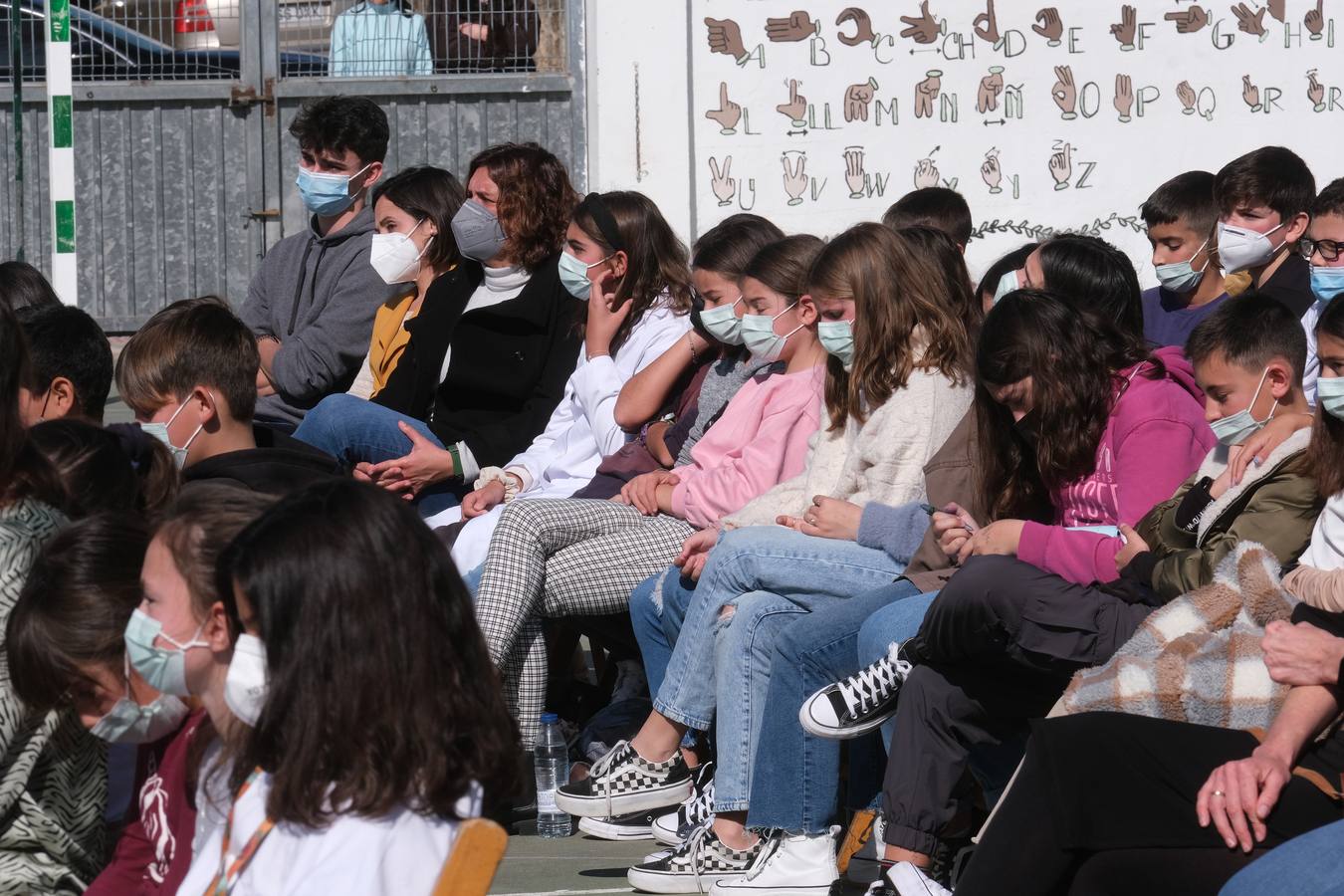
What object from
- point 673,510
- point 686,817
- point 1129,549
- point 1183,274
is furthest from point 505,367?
point 1129,549

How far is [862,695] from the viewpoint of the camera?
158 inches

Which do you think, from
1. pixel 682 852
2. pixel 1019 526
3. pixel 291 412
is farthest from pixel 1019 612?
pixel 291 412

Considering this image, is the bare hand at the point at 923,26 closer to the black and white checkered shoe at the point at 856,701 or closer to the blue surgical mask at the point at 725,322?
the blue surgical mask at the point at 725,322

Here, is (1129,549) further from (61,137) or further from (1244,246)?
(61,137)

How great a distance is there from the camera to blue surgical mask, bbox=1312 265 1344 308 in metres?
4.57

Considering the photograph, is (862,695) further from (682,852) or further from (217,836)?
(217,836)

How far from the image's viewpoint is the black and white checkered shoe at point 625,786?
15.4 feet

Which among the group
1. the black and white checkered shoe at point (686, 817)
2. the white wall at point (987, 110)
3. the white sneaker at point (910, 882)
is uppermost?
the white wall at point (987, 110)

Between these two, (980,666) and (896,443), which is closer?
(980,666)

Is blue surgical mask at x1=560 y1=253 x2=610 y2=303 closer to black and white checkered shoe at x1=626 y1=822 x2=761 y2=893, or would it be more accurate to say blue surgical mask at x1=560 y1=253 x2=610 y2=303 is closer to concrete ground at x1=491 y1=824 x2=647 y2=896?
concrete ground at x1=491 y1=824 x2=647 y2=896

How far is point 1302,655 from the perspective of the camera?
3229mm

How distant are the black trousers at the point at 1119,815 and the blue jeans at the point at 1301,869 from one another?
0.18 metres

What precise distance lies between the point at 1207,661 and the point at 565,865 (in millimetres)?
1937

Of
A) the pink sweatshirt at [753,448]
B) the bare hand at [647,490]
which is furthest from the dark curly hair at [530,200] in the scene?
the pink sweatshirt at [753,448]
